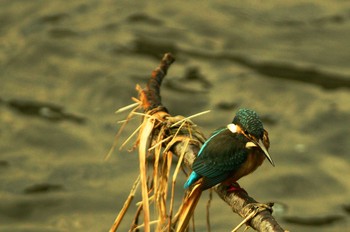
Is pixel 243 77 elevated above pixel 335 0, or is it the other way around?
pixel 335 0

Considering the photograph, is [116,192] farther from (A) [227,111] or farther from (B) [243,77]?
(B) [243,77]

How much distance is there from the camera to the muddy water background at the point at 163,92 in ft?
18.6

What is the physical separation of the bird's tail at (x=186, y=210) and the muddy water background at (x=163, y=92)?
2.94 metres

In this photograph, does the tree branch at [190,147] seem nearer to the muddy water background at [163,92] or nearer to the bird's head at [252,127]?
the bird's head at [252,127]

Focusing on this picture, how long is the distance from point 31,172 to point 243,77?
1.94 metres

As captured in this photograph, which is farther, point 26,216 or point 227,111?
point 227,111

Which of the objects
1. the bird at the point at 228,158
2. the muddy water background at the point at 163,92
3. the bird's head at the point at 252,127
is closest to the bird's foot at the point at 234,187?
the bird at the point at 228,158

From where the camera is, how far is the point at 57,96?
669 centimetres

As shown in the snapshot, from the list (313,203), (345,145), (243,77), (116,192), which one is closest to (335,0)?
(243,77)

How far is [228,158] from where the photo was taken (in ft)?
8.48

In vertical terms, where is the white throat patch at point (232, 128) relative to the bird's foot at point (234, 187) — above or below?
above

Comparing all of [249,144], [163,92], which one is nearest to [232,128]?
[249,144]

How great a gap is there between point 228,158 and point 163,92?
4.10 meters

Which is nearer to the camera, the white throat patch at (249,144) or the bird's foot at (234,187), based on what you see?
the bird's foot at (234,187)
